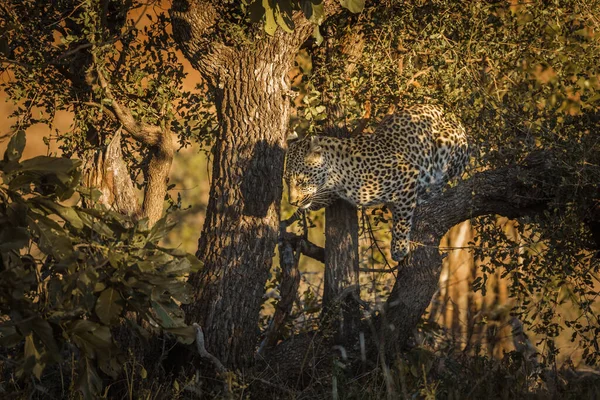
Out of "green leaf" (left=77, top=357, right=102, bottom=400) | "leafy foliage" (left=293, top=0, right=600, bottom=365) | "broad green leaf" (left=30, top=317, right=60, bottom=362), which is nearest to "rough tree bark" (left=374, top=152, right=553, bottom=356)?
"leafy foliage" (left=293, top=0, right=600, bottom=365)

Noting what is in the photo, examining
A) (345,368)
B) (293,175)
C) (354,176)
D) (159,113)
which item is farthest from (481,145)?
(159,113)

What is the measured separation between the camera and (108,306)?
479 centimetres

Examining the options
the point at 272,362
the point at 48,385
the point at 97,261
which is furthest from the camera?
the point at 272,362

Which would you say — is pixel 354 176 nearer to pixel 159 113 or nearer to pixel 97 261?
pixel 159 113

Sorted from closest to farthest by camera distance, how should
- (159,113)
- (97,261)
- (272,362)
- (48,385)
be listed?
(97,261), (48,385), (272,362), (159,113)

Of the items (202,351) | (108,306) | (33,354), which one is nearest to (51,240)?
(108,306)

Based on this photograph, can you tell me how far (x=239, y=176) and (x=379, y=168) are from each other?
5.53 feet

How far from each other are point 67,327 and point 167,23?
14.1 feet

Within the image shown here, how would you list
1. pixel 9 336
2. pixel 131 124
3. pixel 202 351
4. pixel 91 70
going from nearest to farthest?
pixel 9 336, pixel 202 351, pixel 91 70, pixel 131 124

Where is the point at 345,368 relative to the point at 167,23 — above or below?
below

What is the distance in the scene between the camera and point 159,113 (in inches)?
315

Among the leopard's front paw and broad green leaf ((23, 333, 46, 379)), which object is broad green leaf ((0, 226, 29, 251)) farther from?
the leopard's front paw

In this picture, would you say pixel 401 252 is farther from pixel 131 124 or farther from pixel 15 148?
pixel 15 148

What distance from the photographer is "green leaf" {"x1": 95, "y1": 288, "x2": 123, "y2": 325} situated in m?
4.77
